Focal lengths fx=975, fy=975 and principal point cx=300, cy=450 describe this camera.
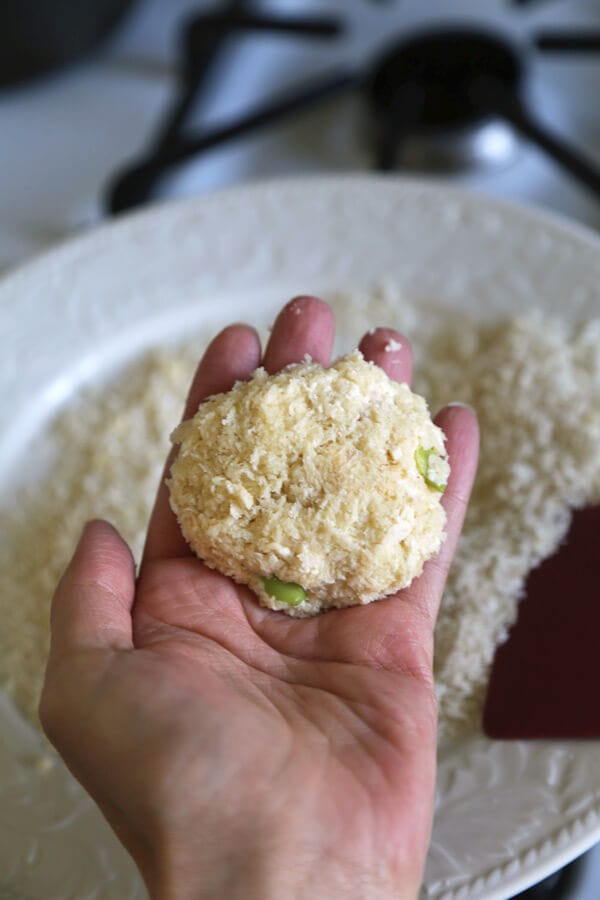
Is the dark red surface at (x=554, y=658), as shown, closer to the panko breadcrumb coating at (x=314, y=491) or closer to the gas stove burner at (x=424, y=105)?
the panko breadcrumb coating at (x=314, y=491)

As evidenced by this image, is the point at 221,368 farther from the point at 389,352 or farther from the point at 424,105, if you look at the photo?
the point at 424,105

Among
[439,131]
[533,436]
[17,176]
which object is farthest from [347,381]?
[17,176]

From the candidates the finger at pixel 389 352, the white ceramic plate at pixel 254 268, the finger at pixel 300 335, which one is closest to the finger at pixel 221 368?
the finger at pixel 300 335

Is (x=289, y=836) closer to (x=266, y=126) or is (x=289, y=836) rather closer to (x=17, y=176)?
(x=266, y=126)

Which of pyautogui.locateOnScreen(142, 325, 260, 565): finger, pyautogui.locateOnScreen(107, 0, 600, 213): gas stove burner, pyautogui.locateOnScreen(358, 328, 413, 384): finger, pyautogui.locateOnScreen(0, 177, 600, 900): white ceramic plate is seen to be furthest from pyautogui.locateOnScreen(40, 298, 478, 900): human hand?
pyautogui.locateOnScreen(107, 0, 600, 213): gas stove burner

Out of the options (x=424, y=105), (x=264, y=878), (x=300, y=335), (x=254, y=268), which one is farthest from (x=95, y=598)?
(x=424, y=105)
